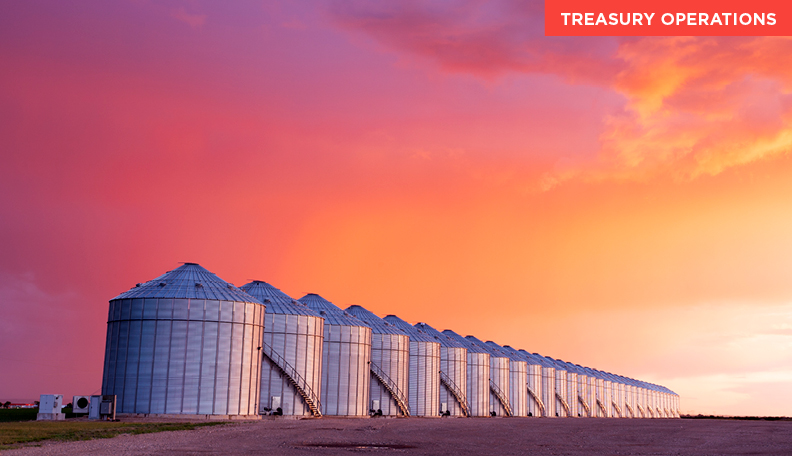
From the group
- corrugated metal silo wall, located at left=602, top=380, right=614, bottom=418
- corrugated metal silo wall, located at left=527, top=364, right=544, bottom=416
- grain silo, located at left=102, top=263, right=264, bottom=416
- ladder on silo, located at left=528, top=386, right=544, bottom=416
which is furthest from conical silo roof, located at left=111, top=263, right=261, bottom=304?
corrugated metal silo wall, located at left=602, top=380, right=614, bottom=418

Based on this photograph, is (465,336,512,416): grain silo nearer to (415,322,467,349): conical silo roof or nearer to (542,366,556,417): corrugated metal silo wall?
(415,322,467,349): conical silo roof

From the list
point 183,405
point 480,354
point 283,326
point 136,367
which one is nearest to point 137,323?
point 136,367

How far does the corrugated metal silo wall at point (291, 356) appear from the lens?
67625mm

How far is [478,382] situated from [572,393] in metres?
52.9

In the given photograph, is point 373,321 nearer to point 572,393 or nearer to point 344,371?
point 344,371

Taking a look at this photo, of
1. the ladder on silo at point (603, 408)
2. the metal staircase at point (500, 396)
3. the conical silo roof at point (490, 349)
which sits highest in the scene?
the conical silo roof at point (490, 349)

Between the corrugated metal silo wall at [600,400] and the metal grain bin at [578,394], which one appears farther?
the corrugated metal silo wall at [600,400]

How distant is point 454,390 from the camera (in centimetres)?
10425

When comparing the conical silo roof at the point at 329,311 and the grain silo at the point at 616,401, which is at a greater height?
the conical silo roof at the point at 329,311

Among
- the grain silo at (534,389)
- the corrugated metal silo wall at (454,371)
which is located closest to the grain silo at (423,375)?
the corrugated metal silo wall at (454,371)

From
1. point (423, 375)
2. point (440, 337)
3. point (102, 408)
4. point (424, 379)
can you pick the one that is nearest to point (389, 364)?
point (423, 375)

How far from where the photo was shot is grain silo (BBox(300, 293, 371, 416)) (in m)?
75.8

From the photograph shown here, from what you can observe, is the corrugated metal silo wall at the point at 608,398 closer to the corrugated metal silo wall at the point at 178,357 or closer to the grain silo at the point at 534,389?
the grain silo at the point at 534,389

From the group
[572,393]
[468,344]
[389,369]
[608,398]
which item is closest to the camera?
[389,369]
